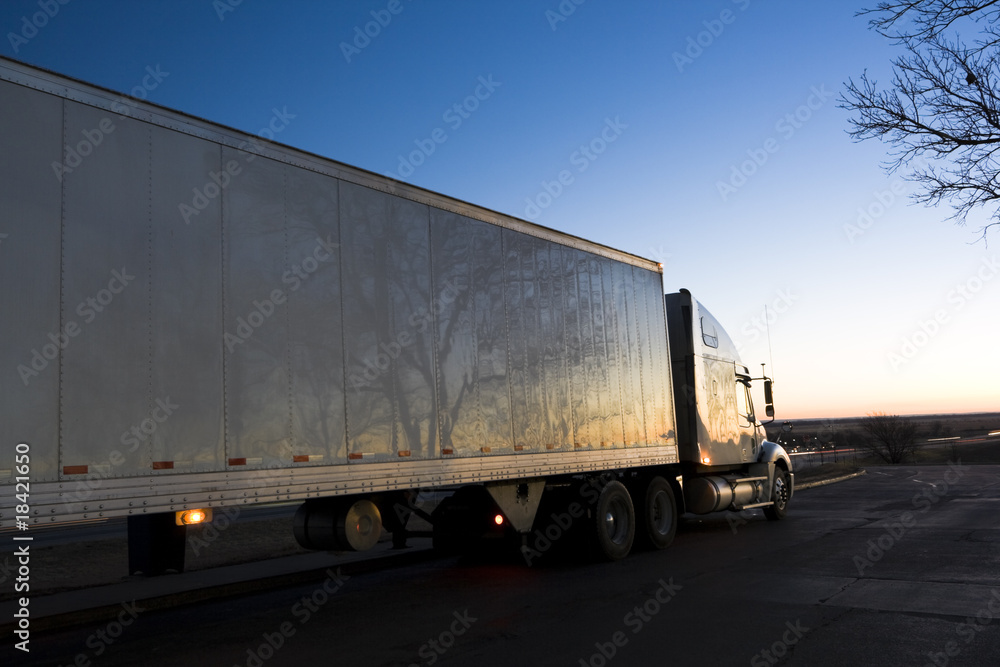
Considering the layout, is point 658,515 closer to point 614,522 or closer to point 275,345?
point 614,522

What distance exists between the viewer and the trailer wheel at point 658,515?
12.9 metres

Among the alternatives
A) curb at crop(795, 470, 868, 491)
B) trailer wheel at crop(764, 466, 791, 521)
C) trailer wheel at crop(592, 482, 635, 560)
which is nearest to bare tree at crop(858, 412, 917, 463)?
curb at crop(795, 470, 868, 491)

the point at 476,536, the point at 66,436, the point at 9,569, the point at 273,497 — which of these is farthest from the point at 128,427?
the point at 9,569

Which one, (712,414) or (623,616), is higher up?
(712,414)

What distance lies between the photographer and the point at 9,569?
12500 millimetres

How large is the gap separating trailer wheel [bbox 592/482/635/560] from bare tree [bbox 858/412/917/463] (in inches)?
1820

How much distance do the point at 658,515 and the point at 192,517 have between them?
8.76 meters

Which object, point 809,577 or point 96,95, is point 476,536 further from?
point 96,95

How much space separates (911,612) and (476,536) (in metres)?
5.08

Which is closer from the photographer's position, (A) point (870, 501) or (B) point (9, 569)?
(B) point (9, 569)

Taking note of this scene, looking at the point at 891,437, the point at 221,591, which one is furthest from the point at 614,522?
the point at 891,437

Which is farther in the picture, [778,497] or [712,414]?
[778,497]

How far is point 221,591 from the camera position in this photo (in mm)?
10172

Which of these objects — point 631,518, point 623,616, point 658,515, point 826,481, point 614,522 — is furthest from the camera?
point 826,481
